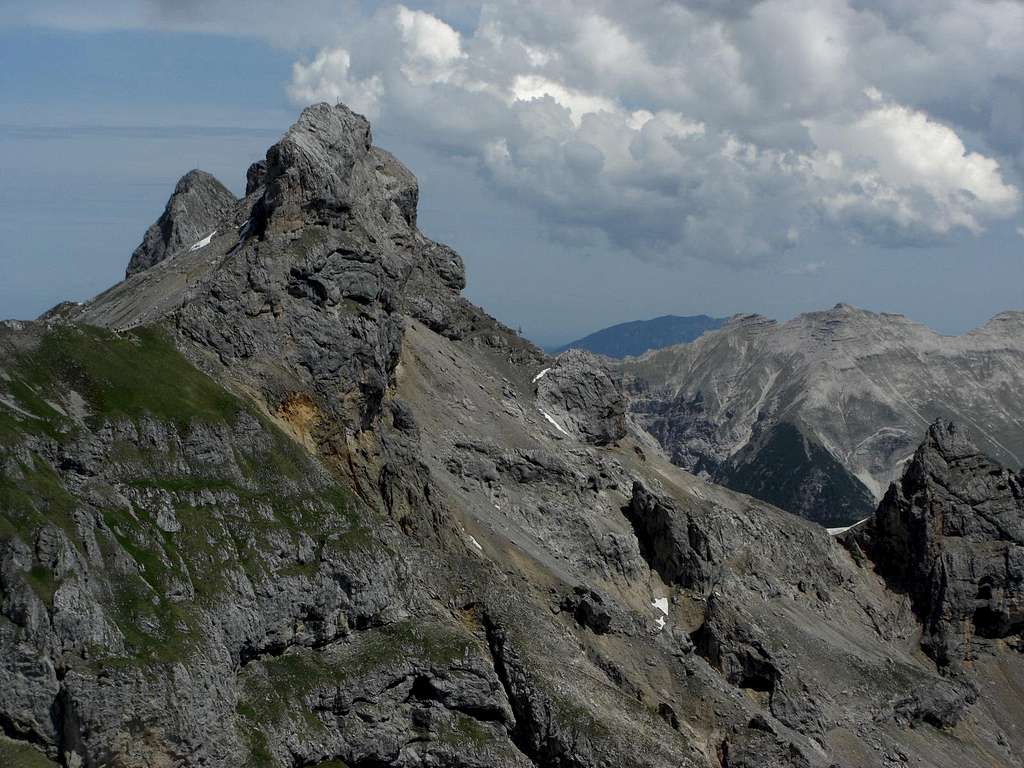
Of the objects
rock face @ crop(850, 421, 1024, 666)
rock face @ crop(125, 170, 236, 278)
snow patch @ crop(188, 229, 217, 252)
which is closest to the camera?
snow patch @ crop(188, 229, 217, 252)

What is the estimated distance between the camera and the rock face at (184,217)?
158750 mm

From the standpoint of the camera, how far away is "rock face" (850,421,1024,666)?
453 ft

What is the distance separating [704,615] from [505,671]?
37000 mm

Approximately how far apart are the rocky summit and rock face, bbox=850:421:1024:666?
0.35 metres

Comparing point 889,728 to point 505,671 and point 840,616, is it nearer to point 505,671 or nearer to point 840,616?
point 840,616

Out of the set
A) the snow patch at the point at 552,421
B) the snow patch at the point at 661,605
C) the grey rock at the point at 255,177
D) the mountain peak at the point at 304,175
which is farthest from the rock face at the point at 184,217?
the snow patch at the point at 661,605

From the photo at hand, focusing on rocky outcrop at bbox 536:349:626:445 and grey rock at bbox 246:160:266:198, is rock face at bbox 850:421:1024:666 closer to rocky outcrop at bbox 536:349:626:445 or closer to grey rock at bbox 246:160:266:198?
rocky outcrop at bbox 536:349:626:445

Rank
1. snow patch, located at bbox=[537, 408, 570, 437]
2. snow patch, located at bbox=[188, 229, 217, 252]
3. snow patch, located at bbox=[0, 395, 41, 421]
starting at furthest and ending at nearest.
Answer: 1. snow patch, located at bbox=[537, 408, 570, 437]
2. snow patch, located at bbox=[188, 229, 217, 252]
3. snow patch, located at bbox=[0, 395, 41, 421]

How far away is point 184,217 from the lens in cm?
16012

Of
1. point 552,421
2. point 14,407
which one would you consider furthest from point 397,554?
point 552,421

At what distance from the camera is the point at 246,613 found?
223 ft

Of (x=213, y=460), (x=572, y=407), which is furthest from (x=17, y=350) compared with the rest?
(x=572, y=407)

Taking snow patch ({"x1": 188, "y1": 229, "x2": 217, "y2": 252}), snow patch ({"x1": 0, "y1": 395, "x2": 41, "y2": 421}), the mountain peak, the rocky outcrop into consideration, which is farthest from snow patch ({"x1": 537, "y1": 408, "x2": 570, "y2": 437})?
snow patch ({"x1": 0, "y1": 395, "x2": 41, "y2": 421})

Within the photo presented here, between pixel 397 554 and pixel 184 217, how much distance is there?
94.0 metres
